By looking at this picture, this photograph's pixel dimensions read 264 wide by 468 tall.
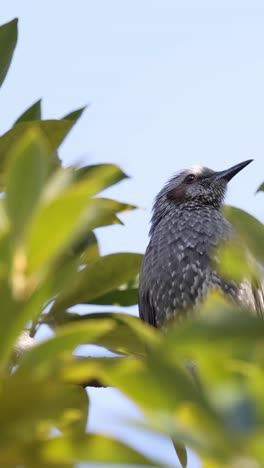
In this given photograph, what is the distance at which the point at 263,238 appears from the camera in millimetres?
1185

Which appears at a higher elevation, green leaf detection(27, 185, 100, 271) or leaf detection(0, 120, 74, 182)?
green leaf detection(27, 185, 100, 271)

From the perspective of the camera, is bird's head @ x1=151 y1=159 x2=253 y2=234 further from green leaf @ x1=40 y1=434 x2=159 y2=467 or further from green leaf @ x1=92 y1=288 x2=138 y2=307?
green leaf @ x1=40 y1=434 x2=159 y2=467

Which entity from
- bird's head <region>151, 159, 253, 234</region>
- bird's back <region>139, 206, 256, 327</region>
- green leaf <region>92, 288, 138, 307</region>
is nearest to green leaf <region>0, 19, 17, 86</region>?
green leaf <region>92, 288, 138, 307</region>

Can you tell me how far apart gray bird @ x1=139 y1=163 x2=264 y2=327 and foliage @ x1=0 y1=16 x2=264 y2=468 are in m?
3.48

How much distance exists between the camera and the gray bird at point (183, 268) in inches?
184

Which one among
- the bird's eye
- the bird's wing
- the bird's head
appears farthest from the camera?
the bird's eye

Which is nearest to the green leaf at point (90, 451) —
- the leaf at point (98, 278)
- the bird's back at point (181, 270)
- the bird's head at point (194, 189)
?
the leaf at point (98, 278)

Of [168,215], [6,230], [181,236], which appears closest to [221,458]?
[6,230]

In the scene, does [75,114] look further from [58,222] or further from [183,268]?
[58,222]

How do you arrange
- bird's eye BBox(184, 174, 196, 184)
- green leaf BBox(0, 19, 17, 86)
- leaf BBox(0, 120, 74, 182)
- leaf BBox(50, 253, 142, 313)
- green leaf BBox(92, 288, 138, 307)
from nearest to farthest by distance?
1. leaf BBox(0, 120, 74, 182)
2. green leaf BBox(0, 19, 17, 86)
3. leaf BBox(50, 253, 142, 313)
4. green leaf BBox(92, 288, 138, 307)
5. bird's eye BBox(184, 174, 196, 184)

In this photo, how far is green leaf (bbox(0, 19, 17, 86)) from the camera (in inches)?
124

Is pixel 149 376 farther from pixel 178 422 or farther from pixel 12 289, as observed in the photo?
pixel 12 289

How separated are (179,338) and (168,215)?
15.4 feet

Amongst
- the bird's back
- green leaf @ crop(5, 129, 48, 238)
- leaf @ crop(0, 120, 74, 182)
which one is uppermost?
green leaf @ crop(5, 129, 48, 238)
